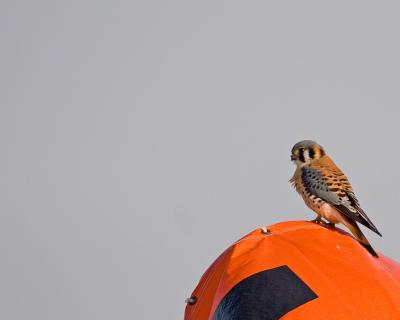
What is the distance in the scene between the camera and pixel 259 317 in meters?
5.55

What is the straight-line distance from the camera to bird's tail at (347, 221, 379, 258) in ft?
21.2

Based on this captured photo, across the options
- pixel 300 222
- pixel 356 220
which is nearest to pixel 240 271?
pixel 300 222

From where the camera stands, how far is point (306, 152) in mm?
7617

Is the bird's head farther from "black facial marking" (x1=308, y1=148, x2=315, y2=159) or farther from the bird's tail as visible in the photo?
the bird's tail

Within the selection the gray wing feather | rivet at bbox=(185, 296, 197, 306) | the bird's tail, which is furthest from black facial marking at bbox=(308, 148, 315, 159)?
rivet at bbox=(185, 296, 197, 306)

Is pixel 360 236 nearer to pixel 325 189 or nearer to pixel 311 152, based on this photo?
pixel 325 189

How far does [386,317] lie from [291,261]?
89 centimetres

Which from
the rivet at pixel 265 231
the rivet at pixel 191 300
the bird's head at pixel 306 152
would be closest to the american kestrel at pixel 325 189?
the bird's head at pixel 306 152

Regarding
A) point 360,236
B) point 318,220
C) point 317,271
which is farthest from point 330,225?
point 317,271

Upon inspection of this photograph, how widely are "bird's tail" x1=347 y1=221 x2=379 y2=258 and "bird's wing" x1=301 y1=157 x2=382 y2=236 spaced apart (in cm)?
8

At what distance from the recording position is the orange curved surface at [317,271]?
5.49 m

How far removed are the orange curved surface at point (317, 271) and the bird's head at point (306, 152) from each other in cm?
104

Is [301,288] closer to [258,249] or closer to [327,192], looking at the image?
[258,249]

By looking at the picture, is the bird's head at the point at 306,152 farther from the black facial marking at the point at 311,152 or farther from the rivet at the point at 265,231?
the rivet at the point at 265,231
